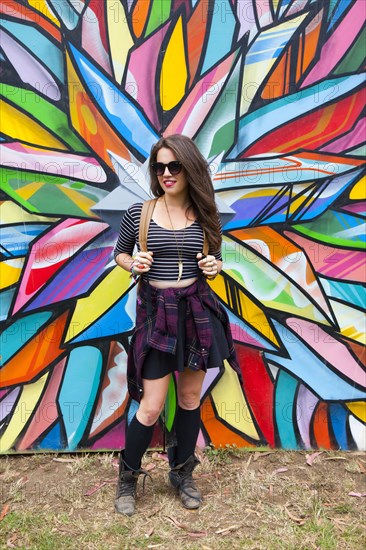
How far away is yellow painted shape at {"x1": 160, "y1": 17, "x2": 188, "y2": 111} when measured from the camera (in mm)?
2619

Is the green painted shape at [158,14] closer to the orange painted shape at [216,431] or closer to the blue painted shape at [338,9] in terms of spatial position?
the blue painted shape at [338,9]

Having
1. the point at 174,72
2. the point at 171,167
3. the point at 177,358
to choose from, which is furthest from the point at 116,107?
the point at 177,358

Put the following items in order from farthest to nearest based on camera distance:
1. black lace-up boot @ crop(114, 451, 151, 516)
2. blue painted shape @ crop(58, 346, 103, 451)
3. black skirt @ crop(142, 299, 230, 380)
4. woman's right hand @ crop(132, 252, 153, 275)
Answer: blue painted shape @ crop(58, 346, 103, 451) < black lace-up boot @ crop(114, 451, 151, 516) < black skirt @ crop(142, 299, 230, 380) < woman's right hand @ crop(132, 252, 153, 275)

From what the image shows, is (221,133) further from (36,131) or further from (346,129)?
(36,131)

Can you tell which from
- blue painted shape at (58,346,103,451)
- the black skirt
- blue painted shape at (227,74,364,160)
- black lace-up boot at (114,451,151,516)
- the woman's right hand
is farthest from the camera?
blue painted shape at (58,346,103,451)

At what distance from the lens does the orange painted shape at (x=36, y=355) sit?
2767 mm

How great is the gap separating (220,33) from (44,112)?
3.47 feet

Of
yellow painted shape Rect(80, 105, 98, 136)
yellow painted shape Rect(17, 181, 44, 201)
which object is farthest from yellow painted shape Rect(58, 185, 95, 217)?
yellow painted shape Rect(80, 105, 98, 136)

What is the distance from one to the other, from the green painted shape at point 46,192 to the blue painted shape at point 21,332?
596 mm

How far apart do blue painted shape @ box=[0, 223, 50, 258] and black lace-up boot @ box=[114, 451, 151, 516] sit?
49.4 inches

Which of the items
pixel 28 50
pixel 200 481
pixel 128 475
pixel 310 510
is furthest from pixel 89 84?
pixel 310 510

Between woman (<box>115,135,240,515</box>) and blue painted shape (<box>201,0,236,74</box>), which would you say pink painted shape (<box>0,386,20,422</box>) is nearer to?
woman (<box>115,135,240,515</box>)

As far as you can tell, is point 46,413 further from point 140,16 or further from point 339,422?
point 140,16

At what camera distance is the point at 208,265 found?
207 cm
